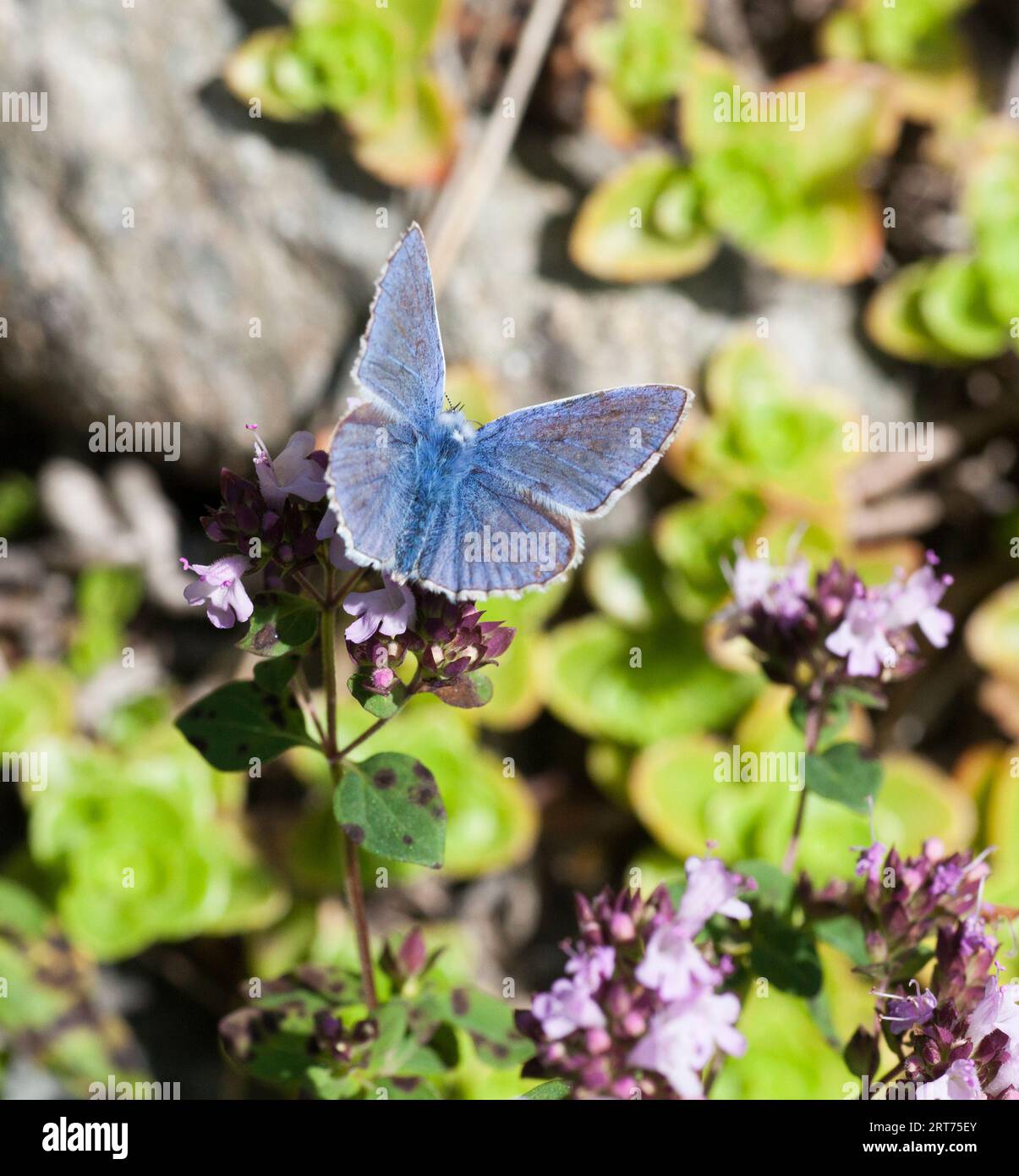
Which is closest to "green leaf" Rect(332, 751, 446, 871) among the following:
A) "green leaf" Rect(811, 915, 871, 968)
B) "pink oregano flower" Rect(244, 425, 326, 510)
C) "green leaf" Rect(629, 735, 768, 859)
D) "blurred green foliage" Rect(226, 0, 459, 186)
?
"pink oregano flower" Rect(244, 425, 326, 510)

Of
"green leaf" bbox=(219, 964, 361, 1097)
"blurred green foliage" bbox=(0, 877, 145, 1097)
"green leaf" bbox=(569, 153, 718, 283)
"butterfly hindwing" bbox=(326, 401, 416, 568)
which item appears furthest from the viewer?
"green leaf" bbox=(569, 153, 718, 283)

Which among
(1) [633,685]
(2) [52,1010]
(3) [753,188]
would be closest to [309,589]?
(2) [52,1010]

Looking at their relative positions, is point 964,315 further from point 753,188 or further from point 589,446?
point 589,446

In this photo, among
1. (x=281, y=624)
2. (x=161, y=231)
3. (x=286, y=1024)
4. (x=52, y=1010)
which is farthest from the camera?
(x=161, y=231)

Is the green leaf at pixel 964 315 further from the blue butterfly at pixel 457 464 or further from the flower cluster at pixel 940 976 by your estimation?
the blue butterfly at pixel 457 464

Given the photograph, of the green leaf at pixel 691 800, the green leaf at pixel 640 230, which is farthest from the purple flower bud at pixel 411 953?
the green leaf at pixel 640 230

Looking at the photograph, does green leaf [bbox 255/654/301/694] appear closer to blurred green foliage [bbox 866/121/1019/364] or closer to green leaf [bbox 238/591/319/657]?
green leaf [bbox 238/591/319/657]

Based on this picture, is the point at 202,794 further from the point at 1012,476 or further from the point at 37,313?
the point at 1012,476

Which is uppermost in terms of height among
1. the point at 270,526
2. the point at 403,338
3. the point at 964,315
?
the point at 964,315
